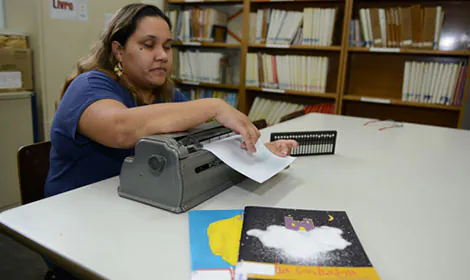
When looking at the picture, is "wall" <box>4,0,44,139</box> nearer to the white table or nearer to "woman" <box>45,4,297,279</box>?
"woman" <box>45,4,297,279</box>

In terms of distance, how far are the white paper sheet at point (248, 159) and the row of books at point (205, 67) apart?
2530 millimetres

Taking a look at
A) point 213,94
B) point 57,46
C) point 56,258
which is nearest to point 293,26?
point 213,94

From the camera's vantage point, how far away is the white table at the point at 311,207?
2.04 ft

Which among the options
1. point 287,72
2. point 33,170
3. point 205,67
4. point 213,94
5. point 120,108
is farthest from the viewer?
point 213,94

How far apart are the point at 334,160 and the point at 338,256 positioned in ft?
2.36

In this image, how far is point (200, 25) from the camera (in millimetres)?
3473

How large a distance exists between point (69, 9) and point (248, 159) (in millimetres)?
2359

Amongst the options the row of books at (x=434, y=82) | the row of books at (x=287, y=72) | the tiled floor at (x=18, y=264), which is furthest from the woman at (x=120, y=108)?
the row of books at (x=434, y=82)

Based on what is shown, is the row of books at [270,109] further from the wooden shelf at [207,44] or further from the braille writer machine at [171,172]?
the braille writer machine at [171,172]

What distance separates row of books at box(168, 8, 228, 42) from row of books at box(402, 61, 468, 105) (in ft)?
5.84

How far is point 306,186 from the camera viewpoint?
1.02m

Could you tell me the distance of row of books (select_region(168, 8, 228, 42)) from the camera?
135 inches

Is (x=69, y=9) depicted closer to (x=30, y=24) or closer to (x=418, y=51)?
(x=30, y=24)

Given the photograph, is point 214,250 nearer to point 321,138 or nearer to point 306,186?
point 306,186
